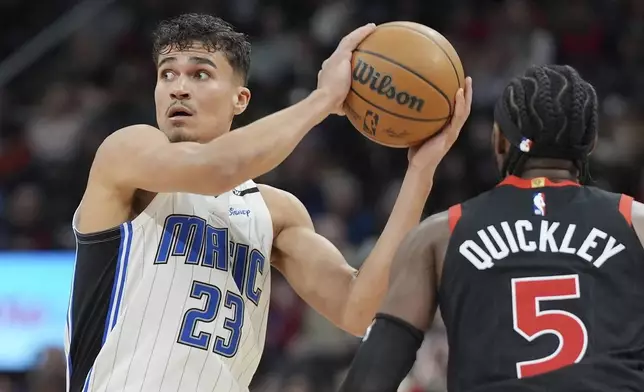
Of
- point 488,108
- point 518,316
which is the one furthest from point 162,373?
point 488,108

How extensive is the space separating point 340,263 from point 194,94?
37.6 inches

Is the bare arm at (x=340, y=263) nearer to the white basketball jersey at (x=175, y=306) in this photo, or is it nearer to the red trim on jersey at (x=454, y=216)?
the white basketball jersey at (x=175, y=306)

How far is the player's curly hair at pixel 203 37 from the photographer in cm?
466

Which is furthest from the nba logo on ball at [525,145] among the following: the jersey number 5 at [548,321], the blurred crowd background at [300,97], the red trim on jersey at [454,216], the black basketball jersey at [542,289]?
the blurred crowd background at [300,97]

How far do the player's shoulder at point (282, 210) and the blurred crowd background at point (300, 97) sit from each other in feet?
13.9

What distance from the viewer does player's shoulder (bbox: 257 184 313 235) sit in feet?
16.0

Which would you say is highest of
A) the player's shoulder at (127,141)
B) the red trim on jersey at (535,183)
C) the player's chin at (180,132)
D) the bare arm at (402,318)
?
the player's chin at (180,132)

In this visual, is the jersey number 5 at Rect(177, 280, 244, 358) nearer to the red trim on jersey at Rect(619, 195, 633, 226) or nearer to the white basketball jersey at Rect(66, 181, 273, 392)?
the white basketball jersey at Rect(66, 181, 273, 392)

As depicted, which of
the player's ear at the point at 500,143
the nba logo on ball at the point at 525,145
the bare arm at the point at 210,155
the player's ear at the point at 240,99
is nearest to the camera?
the nba logo on ball at the point at 525,145

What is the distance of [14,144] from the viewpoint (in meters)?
12.7

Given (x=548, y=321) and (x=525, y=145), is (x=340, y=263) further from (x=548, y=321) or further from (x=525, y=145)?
(x=548, y=321)

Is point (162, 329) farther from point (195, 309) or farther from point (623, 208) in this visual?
point (623, 208)

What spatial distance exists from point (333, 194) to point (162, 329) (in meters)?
6.78

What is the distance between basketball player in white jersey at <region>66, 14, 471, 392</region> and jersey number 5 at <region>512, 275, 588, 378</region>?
130cm
